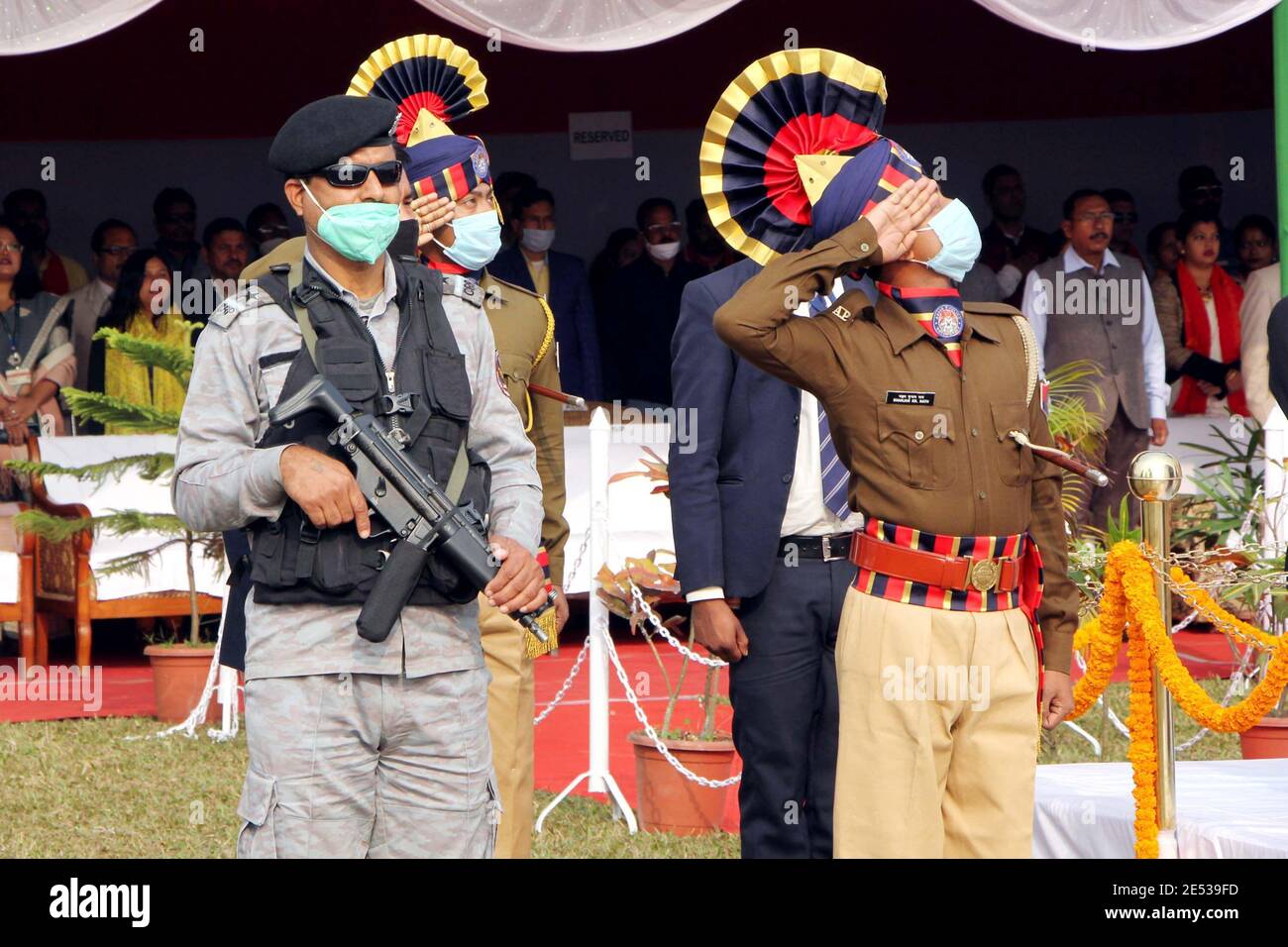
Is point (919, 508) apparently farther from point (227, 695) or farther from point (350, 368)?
point (227, 695)

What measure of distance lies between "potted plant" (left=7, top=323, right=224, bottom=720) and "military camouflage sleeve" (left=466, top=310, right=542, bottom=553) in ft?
15.7

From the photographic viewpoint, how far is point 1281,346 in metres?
4.38

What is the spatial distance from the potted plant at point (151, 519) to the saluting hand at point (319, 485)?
16.7 ft

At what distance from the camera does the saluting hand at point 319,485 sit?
3225 mm

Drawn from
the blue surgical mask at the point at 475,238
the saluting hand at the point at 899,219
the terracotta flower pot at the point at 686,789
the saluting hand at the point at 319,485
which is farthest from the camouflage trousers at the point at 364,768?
the terracotta flower pot at the point at 686,789

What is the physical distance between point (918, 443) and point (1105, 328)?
6303 millimetres

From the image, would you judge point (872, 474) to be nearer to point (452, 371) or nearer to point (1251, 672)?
point (452, 371)

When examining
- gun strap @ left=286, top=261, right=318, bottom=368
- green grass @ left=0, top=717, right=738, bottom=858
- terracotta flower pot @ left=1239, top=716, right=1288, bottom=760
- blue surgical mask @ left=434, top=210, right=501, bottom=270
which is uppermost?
blue surgical mask @ left=434, top=210, right=501, bottom=270

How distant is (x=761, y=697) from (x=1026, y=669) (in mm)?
843

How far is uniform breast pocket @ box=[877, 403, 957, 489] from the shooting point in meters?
3.80

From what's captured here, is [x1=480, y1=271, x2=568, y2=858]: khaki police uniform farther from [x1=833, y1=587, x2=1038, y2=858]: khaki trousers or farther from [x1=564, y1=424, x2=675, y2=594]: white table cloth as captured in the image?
[x1=564, y1=424, x2=675, y2=594]: white table cloth

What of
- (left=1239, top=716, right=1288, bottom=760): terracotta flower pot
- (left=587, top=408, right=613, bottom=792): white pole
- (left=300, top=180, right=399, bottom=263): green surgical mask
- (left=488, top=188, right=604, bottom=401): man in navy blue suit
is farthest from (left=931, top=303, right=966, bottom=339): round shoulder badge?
(left=488, top=188, right=604, bottom=401): man in navy blue suit

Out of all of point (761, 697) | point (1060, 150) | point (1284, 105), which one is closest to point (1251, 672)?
point (1284, 105)

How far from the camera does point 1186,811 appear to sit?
485cm
